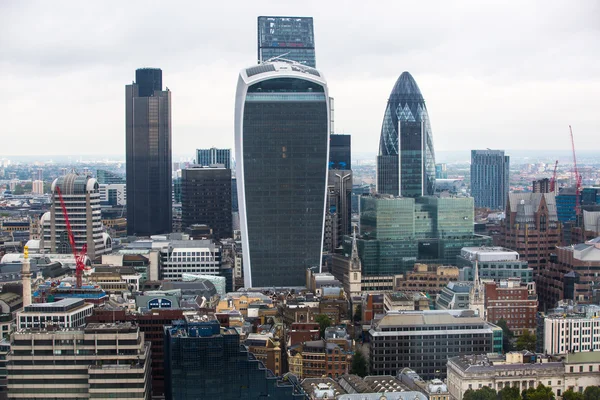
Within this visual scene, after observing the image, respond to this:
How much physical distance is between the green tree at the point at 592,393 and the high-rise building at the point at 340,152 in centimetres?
8735

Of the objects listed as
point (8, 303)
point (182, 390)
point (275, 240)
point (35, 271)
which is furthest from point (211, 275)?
point (182, 390)

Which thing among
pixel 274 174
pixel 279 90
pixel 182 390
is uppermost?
pixel 279 90

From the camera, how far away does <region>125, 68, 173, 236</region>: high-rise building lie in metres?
173

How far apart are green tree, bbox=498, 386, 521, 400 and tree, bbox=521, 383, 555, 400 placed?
523 mm

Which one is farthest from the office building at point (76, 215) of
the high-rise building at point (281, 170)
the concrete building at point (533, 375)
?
the concrete building at point (533, 375)

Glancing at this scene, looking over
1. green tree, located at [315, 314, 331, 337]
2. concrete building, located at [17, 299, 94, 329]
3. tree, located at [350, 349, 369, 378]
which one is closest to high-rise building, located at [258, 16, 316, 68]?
green tree, located at [315, 314, 331, 337]

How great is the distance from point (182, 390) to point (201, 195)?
94.0 metres

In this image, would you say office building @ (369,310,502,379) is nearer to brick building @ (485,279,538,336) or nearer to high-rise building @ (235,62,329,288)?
brick building @ (485,279,538,336)

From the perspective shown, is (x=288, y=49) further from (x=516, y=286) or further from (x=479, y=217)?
(x=516, y=286)

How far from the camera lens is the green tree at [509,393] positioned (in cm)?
6956

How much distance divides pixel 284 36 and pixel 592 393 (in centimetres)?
10577

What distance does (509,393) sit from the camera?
70125 mm

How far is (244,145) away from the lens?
112 metres

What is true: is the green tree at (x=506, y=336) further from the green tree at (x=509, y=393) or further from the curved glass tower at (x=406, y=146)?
the curved glass tower at (x=406, y=146)
